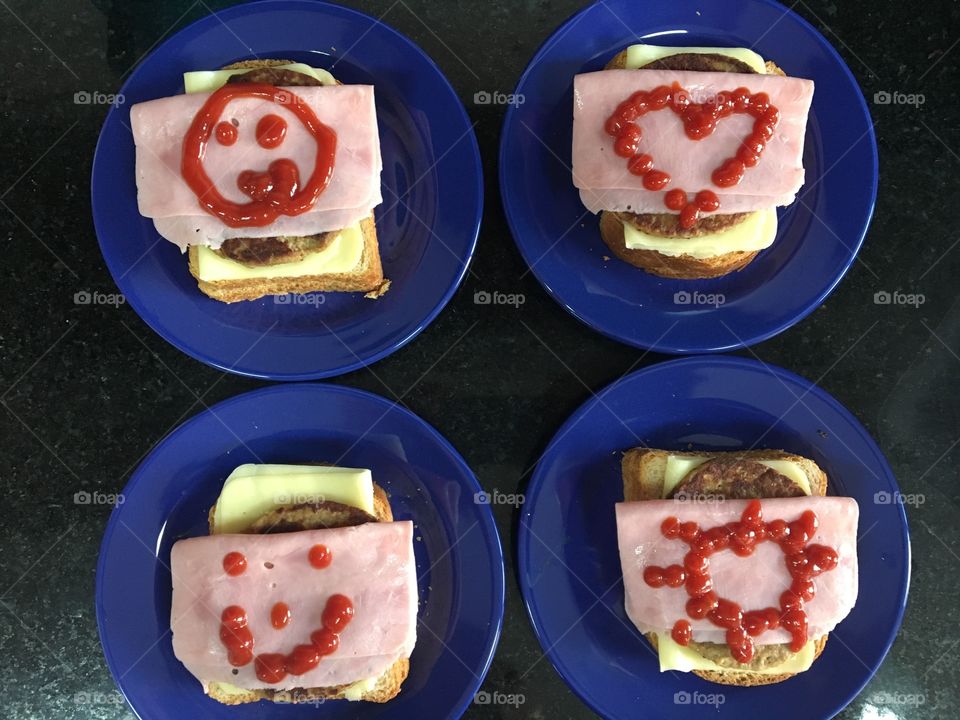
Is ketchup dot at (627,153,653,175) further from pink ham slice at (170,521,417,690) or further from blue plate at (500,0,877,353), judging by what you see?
pink ham slice at (170,521,417,690)

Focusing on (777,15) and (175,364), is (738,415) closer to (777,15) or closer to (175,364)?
(777,15)

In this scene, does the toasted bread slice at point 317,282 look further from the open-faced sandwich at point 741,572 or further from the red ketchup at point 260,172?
the open-faced sandwich at point 741,572

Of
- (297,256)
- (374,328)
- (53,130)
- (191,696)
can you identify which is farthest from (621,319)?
(53,130)

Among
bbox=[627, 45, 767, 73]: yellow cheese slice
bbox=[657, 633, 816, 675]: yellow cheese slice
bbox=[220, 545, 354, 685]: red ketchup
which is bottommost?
bbox=[657, 633, 816, 675]: yellow cheese slice

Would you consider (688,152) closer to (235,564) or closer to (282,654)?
(235,564)

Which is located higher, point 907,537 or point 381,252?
point 381,252

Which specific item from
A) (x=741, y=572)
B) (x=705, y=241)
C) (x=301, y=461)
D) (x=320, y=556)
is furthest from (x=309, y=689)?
(x=705, y=241)

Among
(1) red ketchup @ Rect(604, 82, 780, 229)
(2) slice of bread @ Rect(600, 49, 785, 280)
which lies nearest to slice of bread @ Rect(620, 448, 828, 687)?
(2) slice of bread @ Rect(600, 49, 785, 280)

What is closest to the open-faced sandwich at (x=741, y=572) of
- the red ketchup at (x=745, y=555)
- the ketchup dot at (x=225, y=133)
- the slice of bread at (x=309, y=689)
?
the red ketchup at (x=745, y=555)
